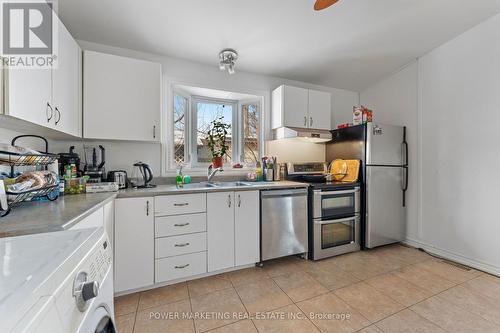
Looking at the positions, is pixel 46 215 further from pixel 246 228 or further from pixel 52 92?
pixel 246 228

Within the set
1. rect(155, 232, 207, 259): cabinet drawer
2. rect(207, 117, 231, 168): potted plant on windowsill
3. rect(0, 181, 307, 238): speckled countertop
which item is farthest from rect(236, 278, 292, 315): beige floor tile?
rect(207, 117, 231, 168): potted plant on windowsill

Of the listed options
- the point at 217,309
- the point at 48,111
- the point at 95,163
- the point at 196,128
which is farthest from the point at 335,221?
the point at 48,111

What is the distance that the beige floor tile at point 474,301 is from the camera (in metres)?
1.56

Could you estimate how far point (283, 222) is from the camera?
7.49 ft

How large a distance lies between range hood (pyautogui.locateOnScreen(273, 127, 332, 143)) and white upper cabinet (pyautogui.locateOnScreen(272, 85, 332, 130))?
6 cm

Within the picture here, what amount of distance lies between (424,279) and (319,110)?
7.20 feet

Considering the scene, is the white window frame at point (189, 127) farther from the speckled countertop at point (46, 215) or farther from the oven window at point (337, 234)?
the oven window at point (337, 234)

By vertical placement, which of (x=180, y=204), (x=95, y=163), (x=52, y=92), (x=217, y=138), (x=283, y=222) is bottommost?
(x=283, y=222)

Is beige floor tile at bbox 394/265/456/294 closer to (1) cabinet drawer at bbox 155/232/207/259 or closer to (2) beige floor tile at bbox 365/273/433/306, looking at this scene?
(2) beige floor tile at bbox 365/273/433/306

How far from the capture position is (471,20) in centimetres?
223

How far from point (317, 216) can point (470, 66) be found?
7.79 feet

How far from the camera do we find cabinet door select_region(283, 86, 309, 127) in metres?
2.74

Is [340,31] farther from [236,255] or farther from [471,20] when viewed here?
[236,255]

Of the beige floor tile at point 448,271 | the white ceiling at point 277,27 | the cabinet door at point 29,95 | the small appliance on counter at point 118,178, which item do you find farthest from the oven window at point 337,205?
the cabinet door at point 29,95
